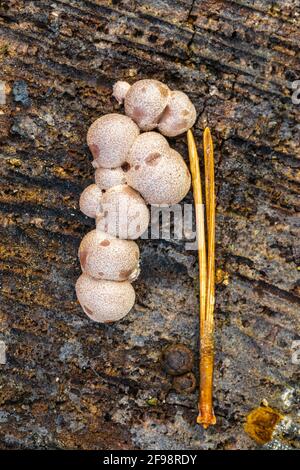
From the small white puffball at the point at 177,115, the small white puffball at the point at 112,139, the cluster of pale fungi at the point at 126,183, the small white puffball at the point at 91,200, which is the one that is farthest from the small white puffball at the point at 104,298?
the small white puffball at the point at 177,115

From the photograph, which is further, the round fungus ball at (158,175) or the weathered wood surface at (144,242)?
the weathered wood surface at (144,242)

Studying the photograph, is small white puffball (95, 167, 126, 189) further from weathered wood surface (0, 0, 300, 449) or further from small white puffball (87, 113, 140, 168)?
weathered wood surface (0, 0, 300, 449)

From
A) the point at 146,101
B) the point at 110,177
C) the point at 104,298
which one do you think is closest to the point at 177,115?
the point at 146,101

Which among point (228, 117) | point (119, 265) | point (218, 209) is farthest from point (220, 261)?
point (228, 117)

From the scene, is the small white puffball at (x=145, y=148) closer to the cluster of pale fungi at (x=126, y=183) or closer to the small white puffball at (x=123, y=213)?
the cluster of pale fungi at (x=126, y=183)

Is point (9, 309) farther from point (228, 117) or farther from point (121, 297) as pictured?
point (228, 117)

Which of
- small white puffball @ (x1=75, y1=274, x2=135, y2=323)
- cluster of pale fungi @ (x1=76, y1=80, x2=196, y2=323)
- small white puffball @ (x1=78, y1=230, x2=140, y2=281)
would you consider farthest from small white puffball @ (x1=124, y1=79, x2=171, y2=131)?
small white puffball @ (x1=75, y1=274, x2=135, y2=323)
